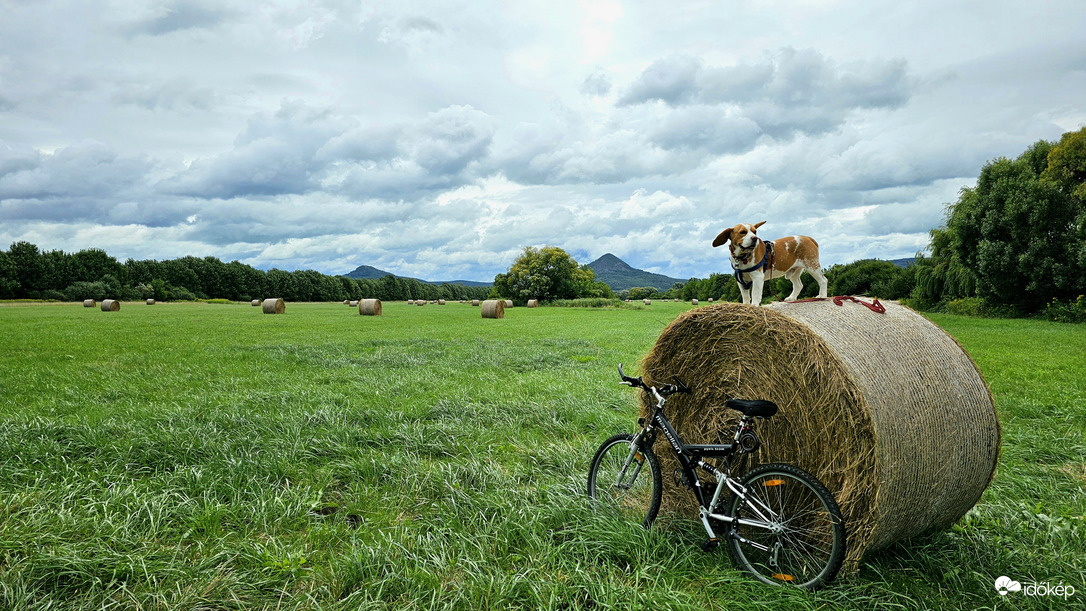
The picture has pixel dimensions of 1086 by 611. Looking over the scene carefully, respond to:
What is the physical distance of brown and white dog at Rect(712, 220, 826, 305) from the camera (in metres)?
4.29

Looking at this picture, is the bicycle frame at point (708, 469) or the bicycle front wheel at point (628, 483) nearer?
the bicycle frame at point (708, 469)

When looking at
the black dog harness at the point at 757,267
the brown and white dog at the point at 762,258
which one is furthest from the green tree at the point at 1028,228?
the black dog harness at the point at 757,267

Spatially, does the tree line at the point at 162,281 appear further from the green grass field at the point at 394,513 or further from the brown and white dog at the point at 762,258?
the brown and white dog at the point at 762,258

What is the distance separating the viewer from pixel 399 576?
3.62m

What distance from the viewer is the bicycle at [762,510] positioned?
3.45 m

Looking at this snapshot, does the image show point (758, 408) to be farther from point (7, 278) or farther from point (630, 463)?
point (7, 278)

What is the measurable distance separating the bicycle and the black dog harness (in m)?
1.03

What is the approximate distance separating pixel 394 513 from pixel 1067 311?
33111 millimetres

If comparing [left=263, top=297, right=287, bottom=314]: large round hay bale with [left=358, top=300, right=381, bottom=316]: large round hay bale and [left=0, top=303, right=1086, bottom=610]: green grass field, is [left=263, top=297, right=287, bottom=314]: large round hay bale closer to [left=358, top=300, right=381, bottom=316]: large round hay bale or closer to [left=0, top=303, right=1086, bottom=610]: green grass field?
[left=358, top=300, right=381, bottom=316]: large round hay bale

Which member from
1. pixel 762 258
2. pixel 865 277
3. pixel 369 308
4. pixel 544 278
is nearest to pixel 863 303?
pixel 762 258

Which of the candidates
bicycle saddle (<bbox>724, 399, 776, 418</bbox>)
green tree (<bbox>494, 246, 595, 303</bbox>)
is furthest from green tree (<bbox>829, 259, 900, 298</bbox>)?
bicycle saddle (<bbox>724, 399, 776, 418</bbox>)

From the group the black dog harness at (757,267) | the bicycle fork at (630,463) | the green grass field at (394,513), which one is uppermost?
the black dog harness at (757,267)

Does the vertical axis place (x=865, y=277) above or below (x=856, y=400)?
above

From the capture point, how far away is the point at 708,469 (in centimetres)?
394
